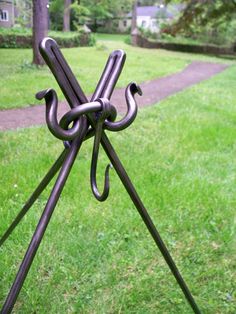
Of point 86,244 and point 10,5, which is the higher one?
point 10,5

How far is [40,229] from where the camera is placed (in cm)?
97

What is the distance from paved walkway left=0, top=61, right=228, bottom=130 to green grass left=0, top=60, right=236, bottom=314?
27.5 inches

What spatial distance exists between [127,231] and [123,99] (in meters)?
4.09

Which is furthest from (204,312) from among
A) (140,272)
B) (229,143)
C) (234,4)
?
(234,4)

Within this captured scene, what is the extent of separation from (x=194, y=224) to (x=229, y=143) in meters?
1.82

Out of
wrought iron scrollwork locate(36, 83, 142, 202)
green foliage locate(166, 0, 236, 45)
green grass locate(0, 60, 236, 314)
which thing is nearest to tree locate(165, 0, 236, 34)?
green foliage locate(166, 0, 236, 45)

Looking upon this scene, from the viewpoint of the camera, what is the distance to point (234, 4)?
631 inches

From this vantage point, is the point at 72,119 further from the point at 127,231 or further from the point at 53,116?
the point at 127,231

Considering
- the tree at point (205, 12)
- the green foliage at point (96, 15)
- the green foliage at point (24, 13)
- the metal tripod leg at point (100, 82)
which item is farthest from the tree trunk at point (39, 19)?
the green foliage at point (96, 15)

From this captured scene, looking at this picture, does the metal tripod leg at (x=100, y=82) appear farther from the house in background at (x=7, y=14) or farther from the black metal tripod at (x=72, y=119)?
the house in background at (x=7, y=14)

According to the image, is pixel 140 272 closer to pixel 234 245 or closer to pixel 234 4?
pixel 234 245

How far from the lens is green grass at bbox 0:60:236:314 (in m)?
1.76

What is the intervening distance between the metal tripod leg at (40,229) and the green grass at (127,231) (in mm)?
813

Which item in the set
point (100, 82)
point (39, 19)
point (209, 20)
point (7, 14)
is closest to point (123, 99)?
point (39, 19)
